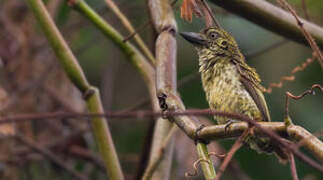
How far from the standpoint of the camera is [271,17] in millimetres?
2502

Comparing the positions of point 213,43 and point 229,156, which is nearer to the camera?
point 229,156

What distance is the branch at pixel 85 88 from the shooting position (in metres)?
2.60

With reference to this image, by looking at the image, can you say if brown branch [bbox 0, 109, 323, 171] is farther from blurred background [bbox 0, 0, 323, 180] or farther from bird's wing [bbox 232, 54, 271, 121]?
blurred background [bbox 0, 0, 323, 180]

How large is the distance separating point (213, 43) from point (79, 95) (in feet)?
5.80

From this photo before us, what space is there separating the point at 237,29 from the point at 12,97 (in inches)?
70.0

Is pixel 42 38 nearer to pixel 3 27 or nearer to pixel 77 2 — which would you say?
pixel 3 27

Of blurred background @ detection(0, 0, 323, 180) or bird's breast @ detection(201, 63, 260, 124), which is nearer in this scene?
bird's breast @ detection(201, 63, 260, 124)

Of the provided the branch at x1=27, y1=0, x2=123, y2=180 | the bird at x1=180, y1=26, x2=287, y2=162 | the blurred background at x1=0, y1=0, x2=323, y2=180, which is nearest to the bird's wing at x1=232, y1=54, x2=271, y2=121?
the bird at x1=180, y1=26, x2=287, y2=162

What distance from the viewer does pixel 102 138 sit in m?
2.64

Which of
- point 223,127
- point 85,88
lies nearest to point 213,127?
point 223,127

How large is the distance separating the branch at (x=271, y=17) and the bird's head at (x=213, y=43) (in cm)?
54

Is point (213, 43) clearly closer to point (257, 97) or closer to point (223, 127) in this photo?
point (257, 97)

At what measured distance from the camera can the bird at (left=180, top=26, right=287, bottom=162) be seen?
283 centimetres

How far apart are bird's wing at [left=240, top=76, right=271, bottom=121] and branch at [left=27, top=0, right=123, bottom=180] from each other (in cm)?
68
